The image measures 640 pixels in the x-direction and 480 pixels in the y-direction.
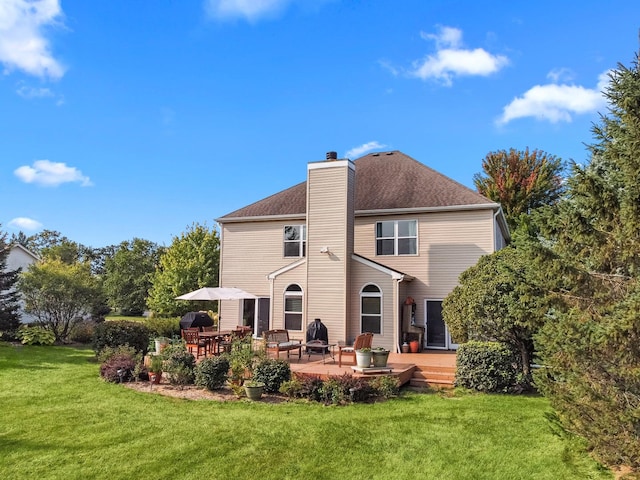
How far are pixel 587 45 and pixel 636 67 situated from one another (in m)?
7.90

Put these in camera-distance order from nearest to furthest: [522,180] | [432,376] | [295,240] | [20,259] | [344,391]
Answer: [344,391], [432,376], [295,240], [522,180], [20,259]

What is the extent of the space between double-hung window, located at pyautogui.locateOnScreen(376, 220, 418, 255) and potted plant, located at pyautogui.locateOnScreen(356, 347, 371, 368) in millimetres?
7127

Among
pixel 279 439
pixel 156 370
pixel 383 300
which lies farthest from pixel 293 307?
pixel 279 439

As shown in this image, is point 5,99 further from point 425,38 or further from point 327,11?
point 425,38

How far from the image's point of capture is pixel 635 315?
4379 mm

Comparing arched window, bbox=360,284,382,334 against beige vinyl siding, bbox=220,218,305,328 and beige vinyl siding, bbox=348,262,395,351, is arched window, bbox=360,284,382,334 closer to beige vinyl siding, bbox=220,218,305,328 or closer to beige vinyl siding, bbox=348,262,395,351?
beige vinyl siding, bbox=348,262,395,351

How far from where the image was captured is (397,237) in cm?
1780

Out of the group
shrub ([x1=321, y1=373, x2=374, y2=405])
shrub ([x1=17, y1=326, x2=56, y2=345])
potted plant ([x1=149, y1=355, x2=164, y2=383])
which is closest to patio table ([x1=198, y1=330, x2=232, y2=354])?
potted plant ([x1=149, y1=355, x2=164, y2=383])

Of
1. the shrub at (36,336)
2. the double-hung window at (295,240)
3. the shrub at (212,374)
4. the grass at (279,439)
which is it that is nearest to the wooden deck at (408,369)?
the grass at (279,439)

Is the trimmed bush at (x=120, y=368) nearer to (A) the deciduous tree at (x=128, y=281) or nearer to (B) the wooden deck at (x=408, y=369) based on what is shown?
Result: (B) the wooden deck at (x=408, y=369)

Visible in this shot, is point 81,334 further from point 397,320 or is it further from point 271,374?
point 397,320

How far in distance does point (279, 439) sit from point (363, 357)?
4.13 meters

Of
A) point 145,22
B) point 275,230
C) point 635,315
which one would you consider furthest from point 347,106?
point 635,315

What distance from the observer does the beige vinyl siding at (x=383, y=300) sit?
15.8m
